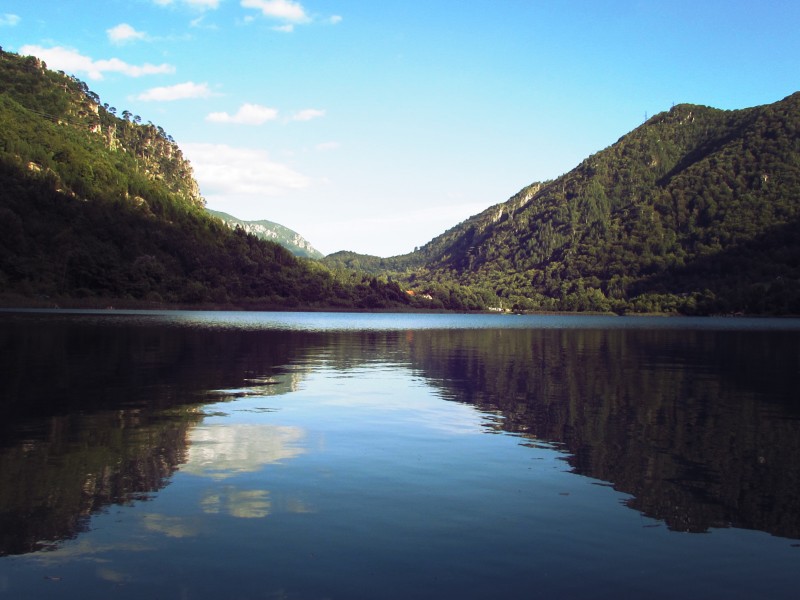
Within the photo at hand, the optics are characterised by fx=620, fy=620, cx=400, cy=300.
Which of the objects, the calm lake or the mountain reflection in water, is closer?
the calm lake

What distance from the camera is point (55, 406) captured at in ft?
76.8

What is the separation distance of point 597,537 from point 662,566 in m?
1.39

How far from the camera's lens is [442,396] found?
97.1ft

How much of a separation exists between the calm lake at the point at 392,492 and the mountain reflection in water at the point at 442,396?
10 cm

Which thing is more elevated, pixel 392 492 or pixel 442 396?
pixel 392 492

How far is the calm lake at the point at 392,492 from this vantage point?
30.8 ft

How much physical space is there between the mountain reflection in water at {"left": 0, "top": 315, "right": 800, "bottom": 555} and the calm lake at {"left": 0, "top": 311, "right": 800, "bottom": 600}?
0.32ft

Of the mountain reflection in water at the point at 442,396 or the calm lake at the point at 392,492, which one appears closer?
the calm lake at the point at 392,492

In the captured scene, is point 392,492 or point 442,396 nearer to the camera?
point 392,492

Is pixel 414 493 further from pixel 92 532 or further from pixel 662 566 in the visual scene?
pixel 92 532

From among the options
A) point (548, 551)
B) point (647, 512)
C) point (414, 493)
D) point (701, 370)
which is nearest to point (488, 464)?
point (414, 493)

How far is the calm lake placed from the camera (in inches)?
369

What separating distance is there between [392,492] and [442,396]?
15960 millimetres

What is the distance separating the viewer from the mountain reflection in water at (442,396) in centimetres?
1300
